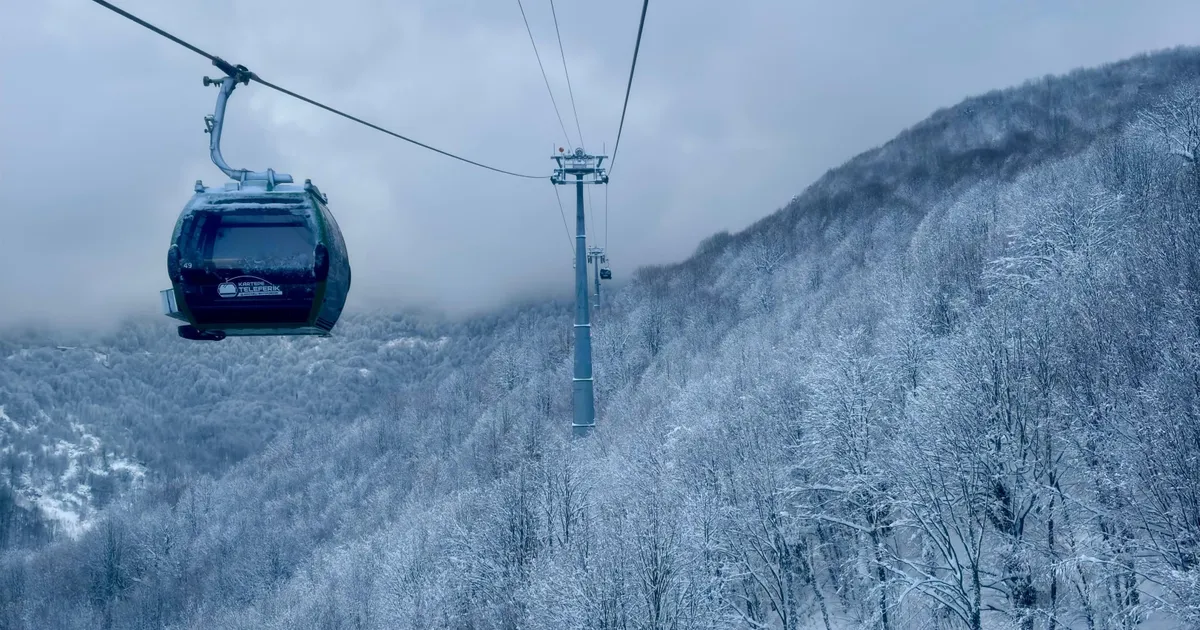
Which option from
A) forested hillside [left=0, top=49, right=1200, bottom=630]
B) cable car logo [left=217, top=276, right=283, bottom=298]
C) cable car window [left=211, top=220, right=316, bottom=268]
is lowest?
forested hillside [left=0, top=49, right=1200, bottom=630]

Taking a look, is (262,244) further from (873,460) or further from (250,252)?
(873,460)

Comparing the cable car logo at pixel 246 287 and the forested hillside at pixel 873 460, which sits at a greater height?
the cable car logo at pixel 246 287

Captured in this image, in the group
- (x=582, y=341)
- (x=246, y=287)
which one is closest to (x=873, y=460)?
(x=582, y=341)

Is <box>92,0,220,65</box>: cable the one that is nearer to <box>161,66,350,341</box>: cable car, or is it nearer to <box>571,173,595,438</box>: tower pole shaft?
<box>161,66,350,341</box>: cable car

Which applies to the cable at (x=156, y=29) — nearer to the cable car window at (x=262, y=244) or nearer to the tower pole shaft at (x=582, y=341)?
the cable car window at (x=262, y=244)

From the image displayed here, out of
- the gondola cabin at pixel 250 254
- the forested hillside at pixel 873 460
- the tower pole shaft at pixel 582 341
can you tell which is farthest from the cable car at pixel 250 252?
the tower pole shaft at pixel 582 341

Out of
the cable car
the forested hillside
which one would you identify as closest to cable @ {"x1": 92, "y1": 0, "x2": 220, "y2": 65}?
the cable car

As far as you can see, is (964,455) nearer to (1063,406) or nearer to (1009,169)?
(1063,406)

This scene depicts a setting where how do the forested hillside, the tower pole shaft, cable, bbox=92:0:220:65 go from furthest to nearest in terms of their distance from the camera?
1. the tower pole shaft
2. the forested hillside
3. cable, bbox=92:0:220:65

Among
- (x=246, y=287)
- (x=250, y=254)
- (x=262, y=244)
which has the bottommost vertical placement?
(x=246, y=287)
